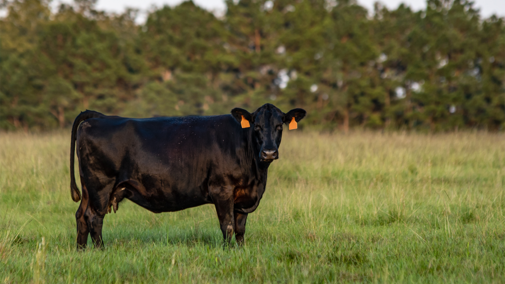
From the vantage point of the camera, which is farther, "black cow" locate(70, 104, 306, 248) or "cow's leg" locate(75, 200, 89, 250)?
"cow's leg" locate(75, 200, 89, 250)

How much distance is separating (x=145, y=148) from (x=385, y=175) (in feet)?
19.1

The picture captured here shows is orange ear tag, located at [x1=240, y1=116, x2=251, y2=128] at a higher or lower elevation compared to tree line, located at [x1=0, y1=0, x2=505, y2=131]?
lower

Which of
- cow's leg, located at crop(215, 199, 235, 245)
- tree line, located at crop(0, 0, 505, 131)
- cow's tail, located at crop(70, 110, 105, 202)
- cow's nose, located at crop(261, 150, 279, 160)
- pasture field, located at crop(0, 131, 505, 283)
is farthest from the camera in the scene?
tree line, located at crop(0, 0, 505, 131)

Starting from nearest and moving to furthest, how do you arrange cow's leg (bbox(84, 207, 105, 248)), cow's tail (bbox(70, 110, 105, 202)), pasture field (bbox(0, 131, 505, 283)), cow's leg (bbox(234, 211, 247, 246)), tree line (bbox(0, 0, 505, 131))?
pasture field (bbox(0, 131, 505, 283))
cow's leg (bbox(84, 207, 105, 248))
cow's leg (bbox(234, 211, 247, 246))
cow's tail (bbox(70, 110, 105, 202))
tree line (bbox(0, 0, 505, 131))

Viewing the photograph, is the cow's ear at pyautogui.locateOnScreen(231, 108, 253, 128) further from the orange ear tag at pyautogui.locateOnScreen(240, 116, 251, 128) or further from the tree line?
the tree line

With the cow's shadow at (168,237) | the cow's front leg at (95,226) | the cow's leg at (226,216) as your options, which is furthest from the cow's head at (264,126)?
the cow's front leg at (95,226)

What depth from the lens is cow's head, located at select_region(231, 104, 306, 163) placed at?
4.62 m

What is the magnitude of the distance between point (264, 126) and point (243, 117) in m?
0.32

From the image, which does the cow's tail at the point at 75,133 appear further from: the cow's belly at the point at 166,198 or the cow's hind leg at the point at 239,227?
the cow's hind leg at the point at 239,227

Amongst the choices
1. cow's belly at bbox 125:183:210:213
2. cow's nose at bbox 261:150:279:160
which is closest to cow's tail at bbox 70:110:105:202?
cow's belly at bbox 125:183:210:213

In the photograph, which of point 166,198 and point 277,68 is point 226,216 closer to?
point 166,198

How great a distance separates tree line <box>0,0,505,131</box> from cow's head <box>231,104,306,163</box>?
72.1ft

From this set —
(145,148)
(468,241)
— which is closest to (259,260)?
(145,148)

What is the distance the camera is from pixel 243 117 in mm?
4996
